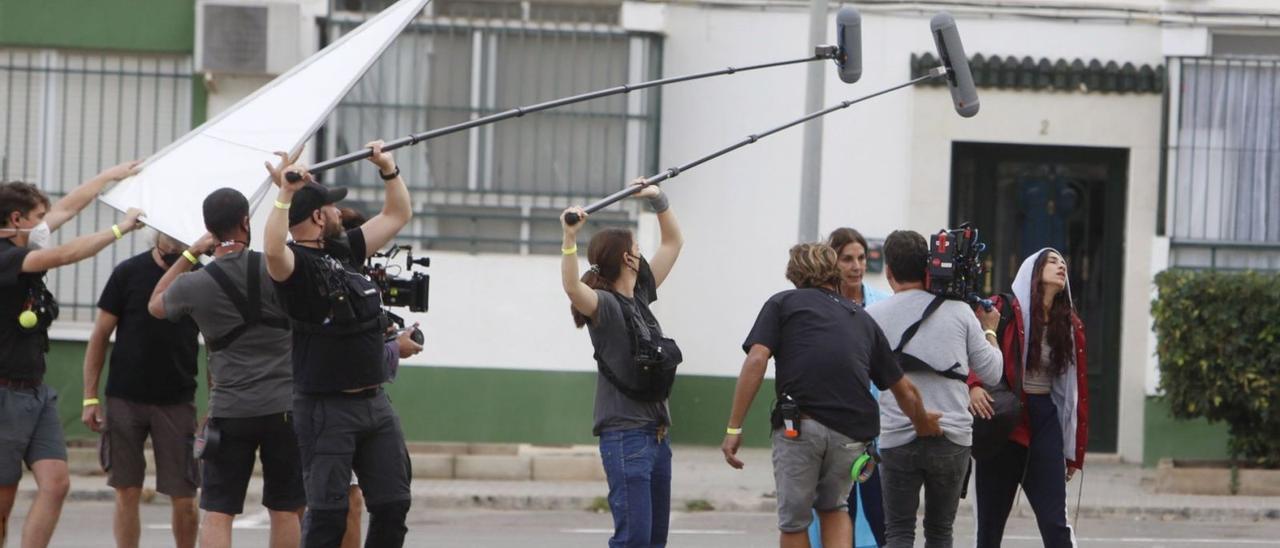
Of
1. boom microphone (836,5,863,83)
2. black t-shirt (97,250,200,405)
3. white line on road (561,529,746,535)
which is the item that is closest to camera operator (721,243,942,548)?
boom microphone (836,5,863,83)

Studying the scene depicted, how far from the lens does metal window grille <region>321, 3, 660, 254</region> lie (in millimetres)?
13734

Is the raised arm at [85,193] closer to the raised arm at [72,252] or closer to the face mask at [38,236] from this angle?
the face mask at [38,236]

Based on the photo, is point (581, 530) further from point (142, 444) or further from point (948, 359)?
point (948, 359)

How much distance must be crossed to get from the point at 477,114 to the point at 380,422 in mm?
7134

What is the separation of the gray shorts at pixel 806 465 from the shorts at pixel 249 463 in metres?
1.94

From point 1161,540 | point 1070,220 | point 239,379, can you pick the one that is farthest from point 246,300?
point 1070,220

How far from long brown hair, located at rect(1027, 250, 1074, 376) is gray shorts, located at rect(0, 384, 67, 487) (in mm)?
4236

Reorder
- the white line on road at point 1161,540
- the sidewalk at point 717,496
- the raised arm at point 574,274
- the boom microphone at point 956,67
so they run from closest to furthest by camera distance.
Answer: the raised arm at point 574,274 → the boom microphone at point 956,67 → the white line on road at point 1161,540 → the sidewalk at point 717,496

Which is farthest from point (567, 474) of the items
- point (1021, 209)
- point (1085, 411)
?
point (1085, 411)

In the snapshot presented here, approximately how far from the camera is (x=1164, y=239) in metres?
14.0

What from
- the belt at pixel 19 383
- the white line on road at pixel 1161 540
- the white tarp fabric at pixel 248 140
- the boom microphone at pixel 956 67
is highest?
the boom microphone at pixel 956 67

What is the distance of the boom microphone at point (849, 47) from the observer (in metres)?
7.79

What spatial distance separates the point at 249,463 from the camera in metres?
7.36

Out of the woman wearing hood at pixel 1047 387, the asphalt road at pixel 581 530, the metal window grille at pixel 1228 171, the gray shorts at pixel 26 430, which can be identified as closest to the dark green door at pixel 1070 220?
the metal window grille at pixel 1228 171
